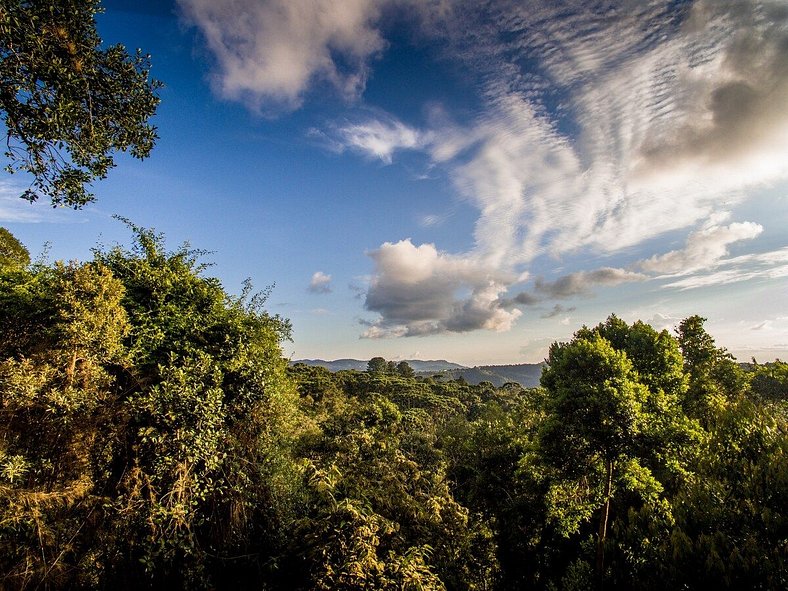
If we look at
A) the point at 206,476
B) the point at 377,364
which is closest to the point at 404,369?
the point at 377,364

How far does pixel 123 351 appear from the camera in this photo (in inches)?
281

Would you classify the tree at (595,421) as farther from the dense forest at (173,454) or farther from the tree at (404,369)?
the tree at (404,369)

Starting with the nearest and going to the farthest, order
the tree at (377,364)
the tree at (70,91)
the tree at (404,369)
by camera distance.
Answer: the tree at (70,91) < the tree at (404,369) < the tree at (377,364)

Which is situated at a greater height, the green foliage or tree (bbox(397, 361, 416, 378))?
the green foliage

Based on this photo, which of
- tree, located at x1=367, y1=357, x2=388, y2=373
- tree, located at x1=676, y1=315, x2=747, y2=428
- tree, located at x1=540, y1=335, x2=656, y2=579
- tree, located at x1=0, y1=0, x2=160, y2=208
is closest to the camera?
tree, located at x1=0, y1=0, x2=160, y2=208

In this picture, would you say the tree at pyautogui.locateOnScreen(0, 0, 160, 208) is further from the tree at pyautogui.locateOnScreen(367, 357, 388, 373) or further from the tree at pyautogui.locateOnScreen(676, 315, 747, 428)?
the tree at pyautogui.locateOnScreen(367, 357, 388, 373)

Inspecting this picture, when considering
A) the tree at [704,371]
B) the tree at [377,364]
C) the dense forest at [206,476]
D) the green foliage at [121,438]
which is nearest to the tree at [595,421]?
the dense forest at [206,476]

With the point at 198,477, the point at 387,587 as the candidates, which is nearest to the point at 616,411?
the point at 387,587

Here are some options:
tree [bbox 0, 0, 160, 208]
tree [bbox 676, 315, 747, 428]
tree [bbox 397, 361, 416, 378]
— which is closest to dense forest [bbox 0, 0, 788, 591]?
tree [bbox 0, 0, 160, 208]

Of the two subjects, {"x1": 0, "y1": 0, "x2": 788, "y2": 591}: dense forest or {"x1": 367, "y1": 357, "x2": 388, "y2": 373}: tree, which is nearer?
{"x1": 0, "y1": 0, "x2": 788, "y2": 591}: dense forest

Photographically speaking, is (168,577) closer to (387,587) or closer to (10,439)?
(10,439)

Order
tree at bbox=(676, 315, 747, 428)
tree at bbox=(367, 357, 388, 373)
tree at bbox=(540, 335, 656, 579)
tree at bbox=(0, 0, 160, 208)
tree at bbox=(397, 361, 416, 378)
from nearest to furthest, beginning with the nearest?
tree at bbox=(0, 0, 160, 208)
tree at bbox=(540, 335, 656, 579)
tree at bbox=(676, 315, 747, 428)
tree at bbox=(397, 361, 416, 378)
tree at bbox=(367, 357, 388, 373)

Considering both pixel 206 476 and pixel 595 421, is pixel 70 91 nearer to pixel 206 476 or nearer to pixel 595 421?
pixel 206 476

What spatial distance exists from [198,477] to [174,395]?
75.7 inches
